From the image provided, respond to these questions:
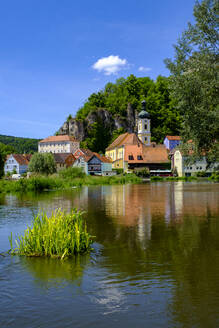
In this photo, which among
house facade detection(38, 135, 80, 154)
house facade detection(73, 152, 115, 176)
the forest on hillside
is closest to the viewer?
Answer: house facade detection(73, 152, 115, 176)

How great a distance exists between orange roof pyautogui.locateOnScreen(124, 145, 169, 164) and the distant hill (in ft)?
282

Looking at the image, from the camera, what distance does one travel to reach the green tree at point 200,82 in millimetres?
20000

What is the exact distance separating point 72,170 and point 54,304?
183ft

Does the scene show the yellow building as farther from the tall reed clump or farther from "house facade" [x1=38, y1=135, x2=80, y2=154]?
the tall reed clump

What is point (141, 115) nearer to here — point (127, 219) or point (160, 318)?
point (127, 219)

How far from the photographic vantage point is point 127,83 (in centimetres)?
13900

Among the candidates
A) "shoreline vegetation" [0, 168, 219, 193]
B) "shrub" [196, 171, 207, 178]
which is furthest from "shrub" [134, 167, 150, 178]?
"shoreline vegetation" [0, 168, 219, 193]

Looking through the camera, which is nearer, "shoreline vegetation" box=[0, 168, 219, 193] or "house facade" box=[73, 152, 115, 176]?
"shoreline vegetation" box=[0, 168, 219, 193]

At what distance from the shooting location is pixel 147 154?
330 ft

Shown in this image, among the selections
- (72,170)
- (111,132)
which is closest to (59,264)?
(72,170)

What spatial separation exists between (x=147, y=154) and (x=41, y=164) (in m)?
47.1

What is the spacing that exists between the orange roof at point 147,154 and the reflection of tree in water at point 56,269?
293ft

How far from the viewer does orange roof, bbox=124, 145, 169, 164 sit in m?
99.4

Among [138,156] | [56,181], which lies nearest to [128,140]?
[138,156]
